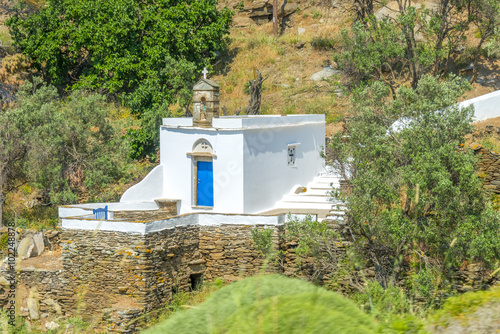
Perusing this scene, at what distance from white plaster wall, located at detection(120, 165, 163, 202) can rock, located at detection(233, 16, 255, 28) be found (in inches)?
897

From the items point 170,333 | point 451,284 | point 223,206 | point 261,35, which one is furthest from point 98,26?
point 170,333

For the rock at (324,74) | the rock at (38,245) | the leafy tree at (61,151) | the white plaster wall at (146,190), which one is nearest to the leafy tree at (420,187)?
the white plaster wall at (146,190)

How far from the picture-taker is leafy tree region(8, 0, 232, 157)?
30.5 m

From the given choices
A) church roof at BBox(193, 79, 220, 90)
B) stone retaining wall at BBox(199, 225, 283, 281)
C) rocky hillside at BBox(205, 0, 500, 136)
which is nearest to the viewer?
stone retaining wall at BBox(199, 225, 283, 281)

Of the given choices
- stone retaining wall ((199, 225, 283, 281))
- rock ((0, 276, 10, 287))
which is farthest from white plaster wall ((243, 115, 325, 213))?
rock ((0, 276, 10, 287))

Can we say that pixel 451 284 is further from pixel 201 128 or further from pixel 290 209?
pixel 201 128

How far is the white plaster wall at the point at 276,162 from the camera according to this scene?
1819 cm

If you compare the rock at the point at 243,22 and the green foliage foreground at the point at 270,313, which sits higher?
the rock at the point at 243,22

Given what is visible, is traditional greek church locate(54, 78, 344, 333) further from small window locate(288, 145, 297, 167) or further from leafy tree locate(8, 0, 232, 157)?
leafy tree locate(8, 0, 232, 157)

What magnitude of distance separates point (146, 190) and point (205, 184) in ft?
6.34

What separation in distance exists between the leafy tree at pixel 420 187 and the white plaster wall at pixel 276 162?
2829 mm

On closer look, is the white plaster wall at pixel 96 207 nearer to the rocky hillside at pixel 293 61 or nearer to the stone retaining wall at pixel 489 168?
the stone retaining wall at pixel 489 168

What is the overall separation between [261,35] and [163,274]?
23911 millimetres

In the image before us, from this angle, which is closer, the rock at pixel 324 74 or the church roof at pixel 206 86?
the church roof at pixel 206 86
